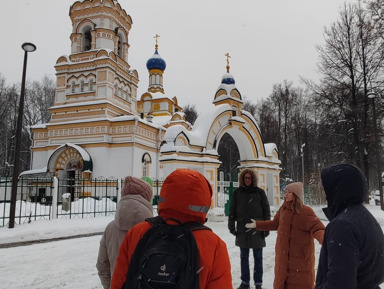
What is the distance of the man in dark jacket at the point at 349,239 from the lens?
1.64m

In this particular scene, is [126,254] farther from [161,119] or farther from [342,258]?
[161,119]

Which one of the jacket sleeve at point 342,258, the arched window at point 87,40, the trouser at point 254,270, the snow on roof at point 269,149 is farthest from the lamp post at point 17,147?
the arched window at point 87,40

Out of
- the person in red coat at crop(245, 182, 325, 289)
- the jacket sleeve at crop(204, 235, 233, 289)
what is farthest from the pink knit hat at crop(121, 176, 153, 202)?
the person in red coat at crop(245, 182, 325, 289)

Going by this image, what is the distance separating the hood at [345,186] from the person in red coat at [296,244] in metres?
1.68

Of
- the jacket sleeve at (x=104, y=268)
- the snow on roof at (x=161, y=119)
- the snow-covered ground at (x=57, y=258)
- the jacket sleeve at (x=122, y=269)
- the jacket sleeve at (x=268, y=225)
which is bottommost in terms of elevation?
the snow-covered ground at (x=57, y=258)

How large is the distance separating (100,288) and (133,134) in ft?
50.2

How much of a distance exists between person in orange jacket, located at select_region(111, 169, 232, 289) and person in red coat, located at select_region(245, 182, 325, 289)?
2.18 metres

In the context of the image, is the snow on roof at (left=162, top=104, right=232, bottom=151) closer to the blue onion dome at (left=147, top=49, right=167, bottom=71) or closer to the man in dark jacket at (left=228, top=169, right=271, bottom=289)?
the man in dark jacket at (left=228, top=169, right=271, bottom=289)

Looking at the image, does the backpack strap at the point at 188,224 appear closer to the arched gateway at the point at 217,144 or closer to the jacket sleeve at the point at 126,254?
the jacket sleeve at the point at 126,254

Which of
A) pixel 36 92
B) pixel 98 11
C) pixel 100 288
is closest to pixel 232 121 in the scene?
pixel 100 288

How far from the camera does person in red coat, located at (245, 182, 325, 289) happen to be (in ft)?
11.4

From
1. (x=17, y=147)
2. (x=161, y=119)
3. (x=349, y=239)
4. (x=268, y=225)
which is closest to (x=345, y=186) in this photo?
(x=349, y=239)

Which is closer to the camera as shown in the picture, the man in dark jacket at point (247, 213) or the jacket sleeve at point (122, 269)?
the jacket sleeve at point (122, 269)

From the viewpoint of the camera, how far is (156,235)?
1567mm
